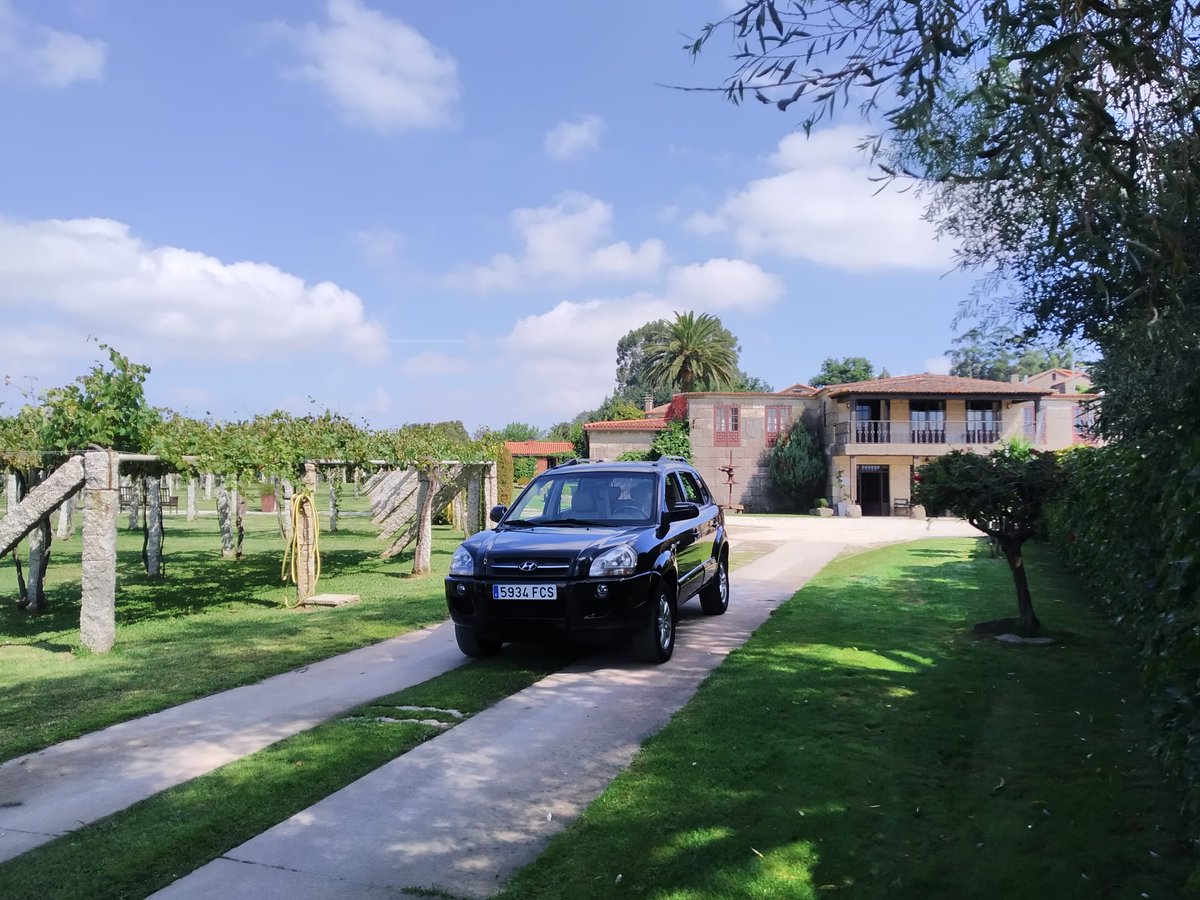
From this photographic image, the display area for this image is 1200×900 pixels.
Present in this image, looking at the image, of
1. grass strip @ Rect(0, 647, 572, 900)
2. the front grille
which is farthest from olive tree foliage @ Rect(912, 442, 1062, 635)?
grass strip @ Rect(0, 647, 572, 900)

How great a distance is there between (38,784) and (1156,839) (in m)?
6.06

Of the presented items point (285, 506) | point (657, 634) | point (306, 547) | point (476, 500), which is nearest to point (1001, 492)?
point (657, 634)

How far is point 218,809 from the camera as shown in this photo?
470 centimetres

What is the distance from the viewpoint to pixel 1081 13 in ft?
15.4

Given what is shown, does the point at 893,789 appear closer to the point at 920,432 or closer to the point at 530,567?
the point at 530,567

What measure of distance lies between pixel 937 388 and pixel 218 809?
1675 inches

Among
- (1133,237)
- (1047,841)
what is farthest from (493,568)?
(1133,237)

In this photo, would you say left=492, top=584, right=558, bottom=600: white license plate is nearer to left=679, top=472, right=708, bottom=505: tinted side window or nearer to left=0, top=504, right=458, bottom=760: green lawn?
left=0, top=504, right=458, bottom=760: green lawn

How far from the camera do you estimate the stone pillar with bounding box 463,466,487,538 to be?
20.2 meters

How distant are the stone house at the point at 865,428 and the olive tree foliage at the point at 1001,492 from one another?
3345cm

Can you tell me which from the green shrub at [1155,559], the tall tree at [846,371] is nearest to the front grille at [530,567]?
the green shrub at [1155,559]

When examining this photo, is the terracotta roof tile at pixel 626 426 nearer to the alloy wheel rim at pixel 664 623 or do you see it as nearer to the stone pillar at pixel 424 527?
the stone pillar at pixel 424 527

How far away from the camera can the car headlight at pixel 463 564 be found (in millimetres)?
8094

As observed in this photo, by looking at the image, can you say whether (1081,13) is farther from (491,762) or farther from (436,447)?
(436,447)
